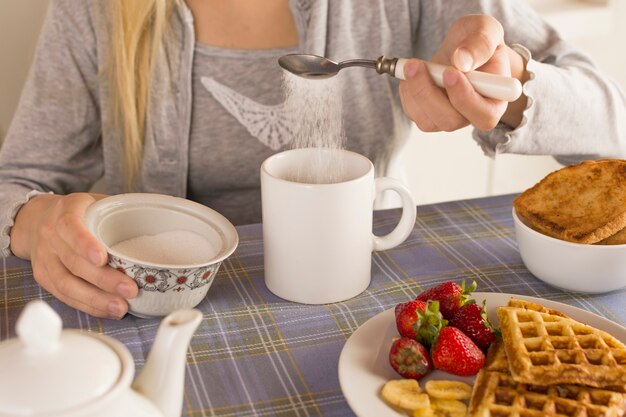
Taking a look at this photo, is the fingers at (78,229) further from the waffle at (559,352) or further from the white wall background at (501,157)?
the white wall background at (501,157)

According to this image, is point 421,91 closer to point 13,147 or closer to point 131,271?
Answer: point 131,271

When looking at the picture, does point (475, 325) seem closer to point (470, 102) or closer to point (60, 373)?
point (470, 102)

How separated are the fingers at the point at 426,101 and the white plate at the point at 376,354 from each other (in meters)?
0.21

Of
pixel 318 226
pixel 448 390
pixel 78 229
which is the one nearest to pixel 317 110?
pixel 318 226

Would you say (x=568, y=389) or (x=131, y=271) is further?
(x=131, y=271)

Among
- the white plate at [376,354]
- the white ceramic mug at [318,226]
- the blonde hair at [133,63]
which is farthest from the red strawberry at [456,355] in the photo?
the blonde hair at [133,63]

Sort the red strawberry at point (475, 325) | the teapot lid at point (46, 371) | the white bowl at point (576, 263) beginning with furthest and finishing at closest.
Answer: the white bowl at point (576, 263) → the red strawberry at point (475, 325) → the teapot lid at point (46, 371)

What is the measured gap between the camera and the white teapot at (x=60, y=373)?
0.46m

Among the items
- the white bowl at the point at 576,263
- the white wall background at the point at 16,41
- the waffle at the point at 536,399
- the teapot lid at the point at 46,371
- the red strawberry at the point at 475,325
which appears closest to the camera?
the teapot lid at the point at 46,371

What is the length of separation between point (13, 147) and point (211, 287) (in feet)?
1.51

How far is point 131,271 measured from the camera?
78 centimetres

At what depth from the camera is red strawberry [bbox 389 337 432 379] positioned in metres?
0.69

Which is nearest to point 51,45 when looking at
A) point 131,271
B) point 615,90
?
point 131,271

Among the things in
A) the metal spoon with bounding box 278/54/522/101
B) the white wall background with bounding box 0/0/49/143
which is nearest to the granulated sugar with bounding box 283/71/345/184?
the metal spoon with bounding box 278/54/522/101
